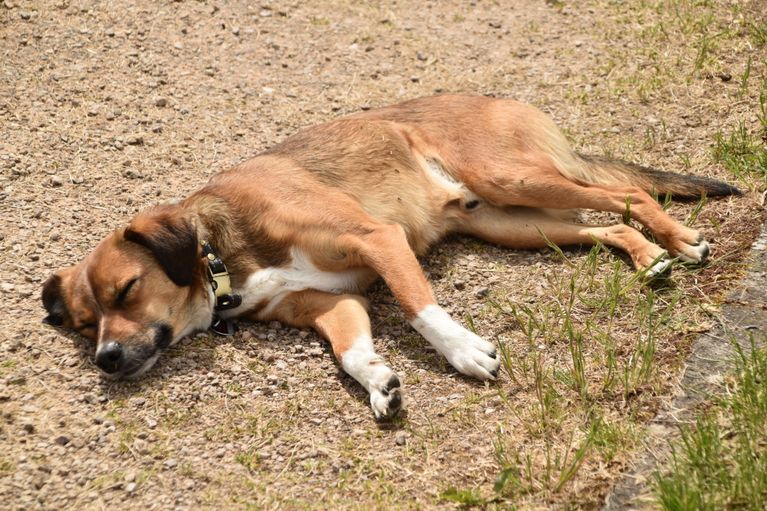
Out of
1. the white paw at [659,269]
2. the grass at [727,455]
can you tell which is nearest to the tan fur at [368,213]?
the white paw at [659,269]

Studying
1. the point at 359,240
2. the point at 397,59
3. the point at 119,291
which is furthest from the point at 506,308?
the point at 397,59

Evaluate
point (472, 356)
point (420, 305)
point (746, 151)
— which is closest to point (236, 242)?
point (420, 305)

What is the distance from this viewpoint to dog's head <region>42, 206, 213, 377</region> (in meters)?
4.68

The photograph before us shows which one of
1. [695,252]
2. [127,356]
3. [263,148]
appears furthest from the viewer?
[263,148]

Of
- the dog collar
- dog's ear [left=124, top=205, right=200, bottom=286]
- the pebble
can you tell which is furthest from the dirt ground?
dog's ear [left=124, top=205, right=200, bottom=286]

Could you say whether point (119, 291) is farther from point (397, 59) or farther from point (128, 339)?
point (397, 59)

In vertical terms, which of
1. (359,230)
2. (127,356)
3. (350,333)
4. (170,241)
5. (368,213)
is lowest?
(350,333)

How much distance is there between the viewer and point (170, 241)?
15.9 ft

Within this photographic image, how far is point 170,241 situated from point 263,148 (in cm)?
225

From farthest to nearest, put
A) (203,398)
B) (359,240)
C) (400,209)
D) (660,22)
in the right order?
(660,22) → (400,209) → (359,240) → (203,398)

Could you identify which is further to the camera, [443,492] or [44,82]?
[44,82]

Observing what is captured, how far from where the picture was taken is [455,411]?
433 cm

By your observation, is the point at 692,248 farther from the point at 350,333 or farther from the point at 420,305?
the point at 350,333

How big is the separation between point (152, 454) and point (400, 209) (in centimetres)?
236
